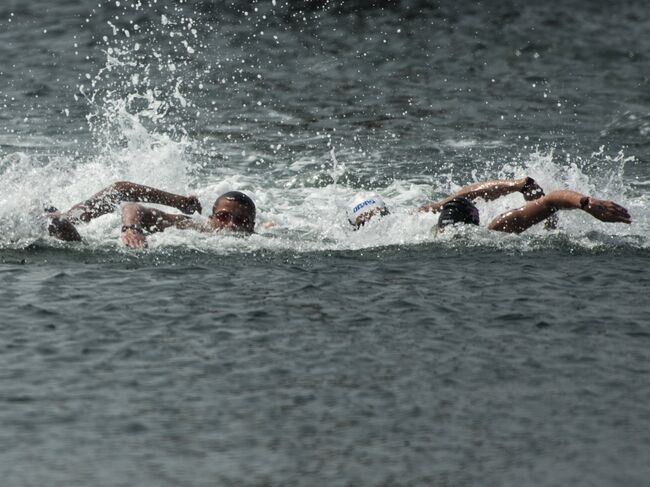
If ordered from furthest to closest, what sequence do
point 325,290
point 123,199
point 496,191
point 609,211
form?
1. point 496,191
2. point 123,199
3. point 609,211
4. point 325,290

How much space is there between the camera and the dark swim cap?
42.4 ft

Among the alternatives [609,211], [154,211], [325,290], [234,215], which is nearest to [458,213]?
[609,211]

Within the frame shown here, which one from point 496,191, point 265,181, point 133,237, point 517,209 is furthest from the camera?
point 265,181

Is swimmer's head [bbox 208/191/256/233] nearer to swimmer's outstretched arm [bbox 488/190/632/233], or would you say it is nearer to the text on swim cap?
the text on swim cap

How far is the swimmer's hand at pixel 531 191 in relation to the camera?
13.5 metres

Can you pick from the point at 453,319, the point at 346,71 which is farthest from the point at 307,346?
the point at 346,71

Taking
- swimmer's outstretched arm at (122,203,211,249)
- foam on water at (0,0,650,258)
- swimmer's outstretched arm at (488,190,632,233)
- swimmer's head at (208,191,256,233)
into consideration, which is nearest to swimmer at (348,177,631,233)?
swimmer's outstretched arm at (488,190,632,233)

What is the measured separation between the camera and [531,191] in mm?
13547

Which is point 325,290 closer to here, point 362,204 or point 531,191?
point 362,204

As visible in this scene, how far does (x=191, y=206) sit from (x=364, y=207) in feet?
5.90

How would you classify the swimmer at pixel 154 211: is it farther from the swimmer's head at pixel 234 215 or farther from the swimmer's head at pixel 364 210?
the swimmer's head at pixel 364 210

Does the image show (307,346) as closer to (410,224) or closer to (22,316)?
(22,316)

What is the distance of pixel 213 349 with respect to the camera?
929 centimetres

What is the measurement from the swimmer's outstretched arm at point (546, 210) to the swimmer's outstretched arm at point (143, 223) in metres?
3.01
